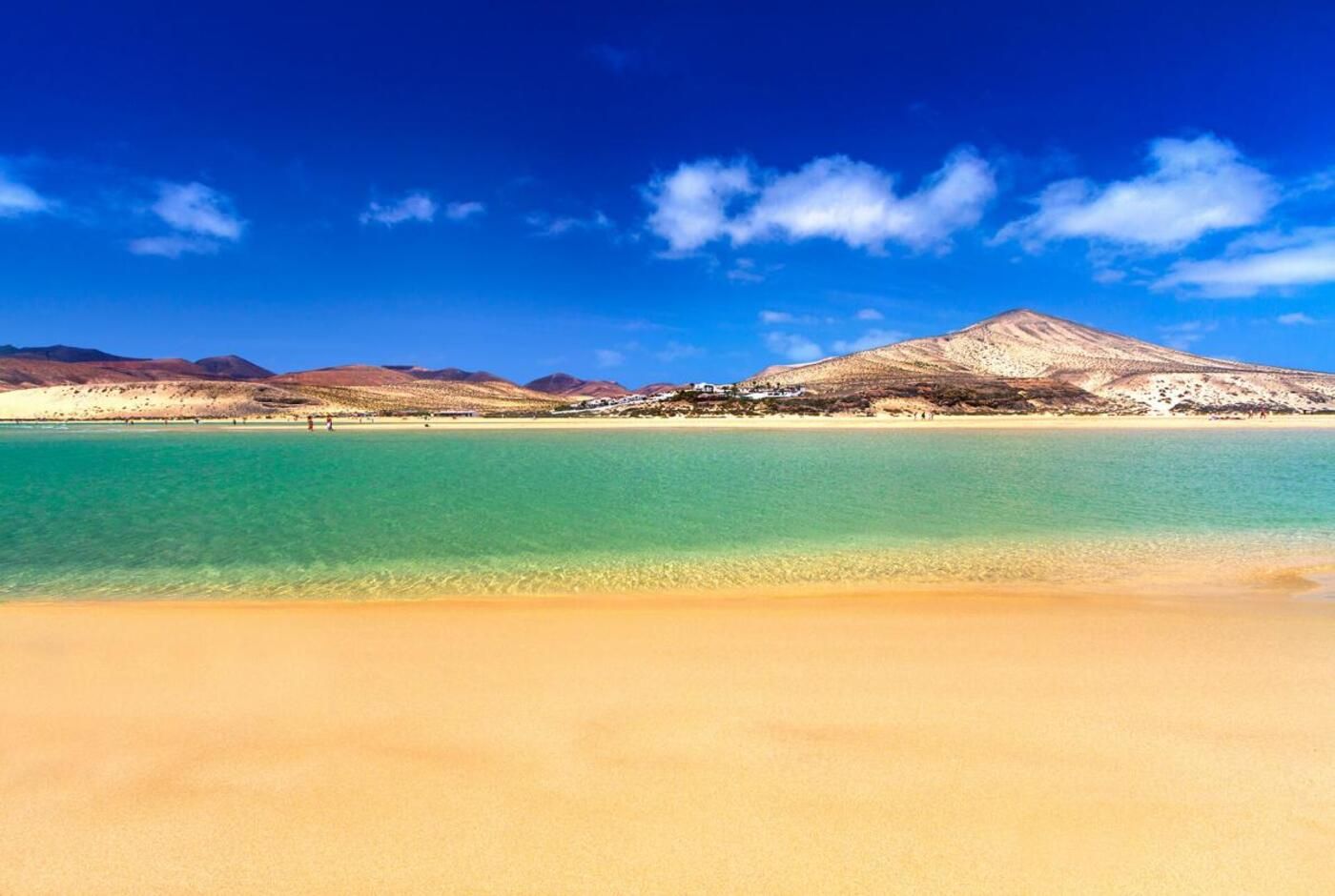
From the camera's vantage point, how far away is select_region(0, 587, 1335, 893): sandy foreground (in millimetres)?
3027

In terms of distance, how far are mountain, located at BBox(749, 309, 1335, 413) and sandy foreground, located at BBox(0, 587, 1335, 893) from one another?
68634 mm

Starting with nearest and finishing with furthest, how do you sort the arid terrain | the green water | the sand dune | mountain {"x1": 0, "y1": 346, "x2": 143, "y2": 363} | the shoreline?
the green water < the shoreline < the arid terrain < the sand dune < mountain {"x1": 0, "y1": 346, "x2": 143, "y2": 363}

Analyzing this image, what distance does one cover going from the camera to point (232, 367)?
190125mm

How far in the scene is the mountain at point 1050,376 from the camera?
75.1 meters

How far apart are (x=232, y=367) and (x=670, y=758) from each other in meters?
226

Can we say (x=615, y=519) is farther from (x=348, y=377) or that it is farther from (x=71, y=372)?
(x=71, y=372)

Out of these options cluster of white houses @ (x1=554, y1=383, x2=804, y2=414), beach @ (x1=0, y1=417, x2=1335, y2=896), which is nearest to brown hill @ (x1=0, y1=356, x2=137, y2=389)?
cluster of white houses @ (x1=554, y1=383, x2=804, y2=414)

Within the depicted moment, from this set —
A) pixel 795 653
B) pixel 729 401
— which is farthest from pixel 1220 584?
pixel 729 401

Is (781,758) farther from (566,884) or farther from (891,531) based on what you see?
(891,531)

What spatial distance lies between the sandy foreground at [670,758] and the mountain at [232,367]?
676 ft

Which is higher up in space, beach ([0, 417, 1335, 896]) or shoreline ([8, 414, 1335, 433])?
shoreline ([8, 414, 1335, 433])

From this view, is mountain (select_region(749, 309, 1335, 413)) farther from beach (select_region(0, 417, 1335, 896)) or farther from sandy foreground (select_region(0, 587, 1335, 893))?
sandy foreground (select_region(0, 587, 1335, 893))

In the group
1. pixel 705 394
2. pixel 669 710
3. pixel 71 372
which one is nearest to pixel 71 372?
pixel 71 372

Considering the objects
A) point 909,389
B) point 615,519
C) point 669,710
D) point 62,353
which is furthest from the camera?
point 62,353
